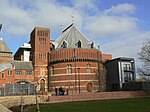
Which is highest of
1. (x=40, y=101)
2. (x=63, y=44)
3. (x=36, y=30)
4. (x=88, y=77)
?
(x=36, y=30)

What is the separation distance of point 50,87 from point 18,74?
28.9 feet

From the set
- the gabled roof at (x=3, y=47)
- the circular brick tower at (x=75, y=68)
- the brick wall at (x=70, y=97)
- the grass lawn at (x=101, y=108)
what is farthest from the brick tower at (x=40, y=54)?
the grass lawn at (x=101, y=108)

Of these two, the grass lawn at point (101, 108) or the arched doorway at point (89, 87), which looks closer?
the grass lawn at point (101, 108)

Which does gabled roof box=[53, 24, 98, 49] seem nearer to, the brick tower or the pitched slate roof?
the brick tower

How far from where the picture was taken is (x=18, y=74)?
6034cm

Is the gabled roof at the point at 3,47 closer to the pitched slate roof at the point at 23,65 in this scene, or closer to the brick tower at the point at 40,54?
the pitched slate roof at the point at 23,65

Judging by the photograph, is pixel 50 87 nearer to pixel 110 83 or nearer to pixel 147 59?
pixel 110 83

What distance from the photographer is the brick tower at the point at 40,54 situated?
62.3 m

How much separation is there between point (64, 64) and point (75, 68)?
116 inches

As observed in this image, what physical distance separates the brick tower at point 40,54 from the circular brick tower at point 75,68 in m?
1.99

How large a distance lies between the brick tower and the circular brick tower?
199cm

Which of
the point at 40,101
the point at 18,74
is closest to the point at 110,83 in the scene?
the point at 18,74

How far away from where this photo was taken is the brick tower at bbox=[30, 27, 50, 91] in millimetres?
62281

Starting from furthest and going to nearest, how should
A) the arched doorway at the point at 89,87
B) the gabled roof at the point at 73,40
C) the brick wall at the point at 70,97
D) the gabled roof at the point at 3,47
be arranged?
the gabled roof at the point at 3,47 < the gabled roof at the point at 73,40 < the arched doorway at the point at 89,87 < the brick wall at the point at 70,97
